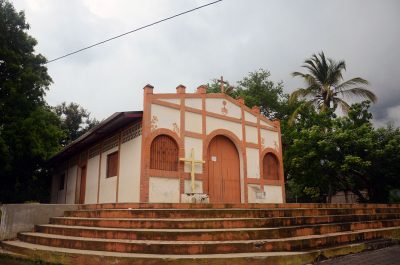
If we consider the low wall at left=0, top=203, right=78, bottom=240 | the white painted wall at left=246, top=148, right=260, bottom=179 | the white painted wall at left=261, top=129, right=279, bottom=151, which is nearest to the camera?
the low wall at left=0, top=203, right=78, bottom=240

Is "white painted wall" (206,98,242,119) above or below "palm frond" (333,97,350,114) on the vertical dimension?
below

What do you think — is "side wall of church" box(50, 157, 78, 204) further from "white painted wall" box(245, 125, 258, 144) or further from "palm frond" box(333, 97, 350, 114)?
"palm frond" box(333, 97, 350, 114)

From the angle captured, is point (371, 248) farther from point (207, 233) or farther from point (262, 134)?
point (262, 134)

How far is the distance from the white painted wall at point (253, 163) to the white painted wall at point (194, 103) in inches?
119

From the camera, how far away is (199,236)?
616cm

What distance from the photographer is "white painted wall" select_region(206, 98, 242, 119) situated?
13469 mm

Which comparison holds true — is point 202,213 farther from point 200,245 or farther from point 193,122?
point 193,122

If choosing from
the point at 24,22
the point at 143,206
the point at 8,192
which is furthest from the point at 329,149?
the point at 8,192

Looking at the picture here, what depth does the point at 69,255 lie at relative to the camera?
237 inches

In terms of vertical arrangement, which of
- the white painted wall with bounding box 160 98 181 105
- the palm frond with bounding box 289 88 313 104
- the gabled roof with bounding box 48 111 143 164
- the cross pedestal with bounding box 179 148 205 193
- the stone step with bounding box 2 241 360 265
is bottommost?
the stone step with bounding box 2 241 360 265

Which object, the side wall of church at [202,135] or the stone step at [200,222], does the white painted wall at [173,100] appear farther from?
the stone step at [200,222]

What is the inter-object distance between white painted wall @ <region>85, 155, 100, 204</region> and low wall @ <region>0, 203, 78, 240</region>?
15.9ft

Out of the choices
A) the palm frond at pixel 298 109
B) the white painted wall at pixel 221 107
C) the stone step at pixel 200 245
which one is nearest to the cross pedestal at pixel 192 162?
the white painted wall at pixel 221 107

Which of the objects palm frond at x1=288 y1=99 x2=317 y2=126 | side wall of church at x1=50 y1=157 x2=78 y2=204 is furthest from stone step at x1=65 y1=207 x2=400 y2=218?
palm frond at x1=288 y1=99 x2=317 y2=126
